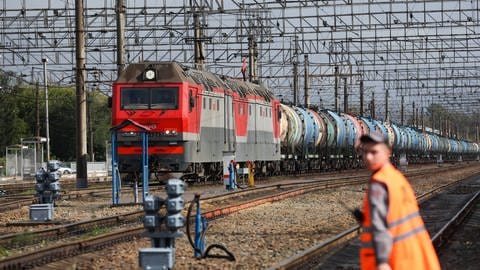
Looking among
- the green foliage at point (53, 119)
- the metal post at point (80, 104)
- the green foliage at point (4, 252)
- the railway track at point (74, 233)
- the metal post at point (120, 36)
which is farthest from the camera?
the green foliage at point (53, 119)

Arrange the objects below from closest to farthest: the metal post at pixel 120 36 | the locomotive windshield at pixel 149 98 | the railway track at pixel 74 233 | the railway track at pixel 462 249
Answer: the railway track at pixel 74 233 → the railway track at pixel 462 249 → the locomotive windshield at pixel 149 98 → the metal post at pixel 120 36

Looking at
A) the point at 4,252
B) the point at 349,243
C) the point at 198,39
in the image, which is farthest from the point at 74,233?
the point at 198,39

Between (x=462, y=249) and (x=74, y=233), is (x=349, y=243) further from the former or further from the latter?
(x=74, y=233)

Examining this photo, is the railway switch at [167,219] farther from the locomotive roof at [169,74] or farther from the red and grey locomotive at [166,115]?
the locomotive roof at [169,74]

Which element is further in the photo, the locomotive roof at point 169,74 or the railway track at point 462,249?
the locomotive roof at point 169,74

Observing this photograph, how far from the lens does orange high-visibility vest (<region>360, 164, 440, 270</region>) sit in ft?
17.3

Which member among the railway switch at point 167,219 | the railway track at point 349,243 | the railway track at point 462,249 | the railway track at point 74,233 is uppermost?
the railway switch at point 167,219

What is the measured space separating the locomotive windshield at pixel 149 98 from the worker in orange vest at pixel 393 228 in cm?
1991

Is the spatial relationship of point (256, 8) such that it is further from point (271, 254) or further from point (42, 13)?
point (271, 254)

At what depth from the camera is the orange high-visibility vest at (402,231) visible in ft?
17.3

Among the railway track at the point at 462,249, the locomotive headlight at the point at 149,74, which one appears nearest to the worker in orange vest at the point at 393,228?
the railway track at the point at 462,249

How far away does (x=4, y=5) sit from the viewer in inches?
1580

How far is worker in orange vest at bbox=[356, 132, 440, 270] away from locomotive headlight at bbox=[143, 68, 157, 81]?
2020 centimetres

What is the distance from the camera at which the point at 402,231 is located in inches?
208
